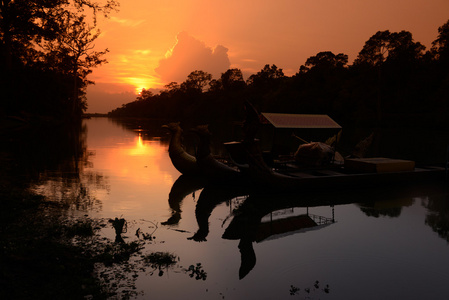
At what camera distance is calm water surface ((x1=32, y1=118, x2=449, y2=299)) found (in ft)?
24.7

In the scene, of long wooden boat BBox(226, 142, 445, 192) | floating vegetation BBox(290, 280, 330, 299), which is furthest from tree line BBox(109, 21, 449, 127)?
Answer: floating vegetation BBox(290, 280, 330, 299)

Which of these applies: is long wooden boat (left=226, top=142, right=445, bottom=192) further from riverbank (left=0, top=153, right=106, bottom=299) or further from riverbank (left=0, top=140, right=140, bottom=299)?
riverbank (left=0, top=153, right=106, bottom=299)

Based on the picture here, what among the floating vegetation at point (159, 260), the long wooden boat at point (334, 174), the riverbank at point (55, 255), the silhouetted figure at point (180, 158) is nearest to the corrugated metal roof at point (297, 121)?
the long wooden boat at point (334, 174)

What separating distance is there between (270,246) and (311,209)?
4768 millimetres

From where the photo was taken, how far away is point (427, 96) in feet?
215

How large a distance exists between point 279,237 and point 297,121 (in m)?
9.72

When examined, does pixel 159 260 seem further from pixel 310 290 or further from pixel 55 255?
pixel 310 290

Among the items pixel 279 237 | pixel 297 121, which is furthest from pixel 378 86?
pixel 279 237

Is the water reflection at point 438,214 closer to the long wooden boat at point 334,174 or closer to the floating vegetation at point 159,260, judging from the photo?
the long wooden boat at point 334,174

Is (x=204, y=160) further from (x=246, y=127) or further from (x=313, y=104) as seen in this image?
(x=313, y=104)

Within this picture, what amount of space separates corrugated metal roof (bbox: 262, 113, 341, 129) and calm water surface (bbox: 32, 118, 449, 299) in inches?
165

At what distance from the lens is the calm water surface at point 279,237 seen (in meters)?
7.52

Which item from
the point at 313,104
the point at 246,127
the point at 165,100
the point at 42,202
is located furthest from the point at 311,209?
the point at 165,100

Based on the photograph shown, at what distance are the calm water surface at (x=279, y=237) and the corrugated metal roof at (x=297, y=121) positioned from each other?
4183mm
